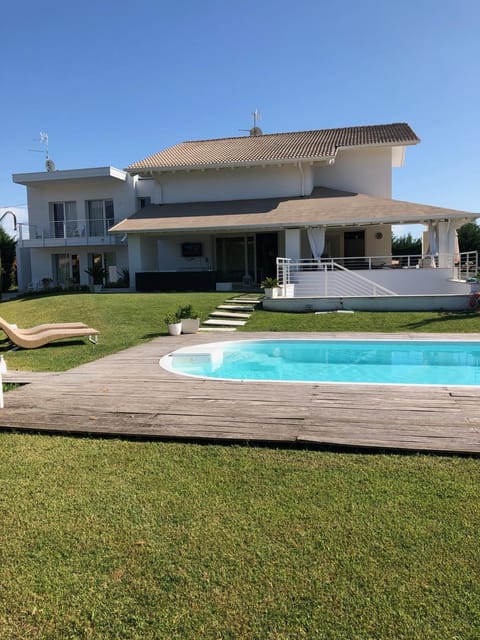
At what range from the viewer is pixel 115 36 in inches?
547

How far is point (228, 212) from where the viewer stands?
72.2 ft

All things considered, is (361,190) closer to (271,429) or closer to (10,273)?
(271,429)

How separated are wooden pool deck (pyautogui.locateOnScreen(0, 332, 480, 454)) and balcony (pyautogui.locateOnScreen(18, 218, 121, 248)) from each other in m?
19.0

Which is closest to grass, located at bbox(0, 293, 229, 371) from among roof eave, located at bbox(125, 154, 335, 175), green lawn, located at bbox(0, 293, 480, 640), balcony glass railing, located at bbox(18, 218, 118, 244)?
green lawn, located at bbox(0, 293, 480, 640)

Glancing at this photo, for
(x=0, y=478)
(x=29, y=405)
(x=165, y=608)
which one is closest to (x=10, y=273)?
A: (x=29, y=405)

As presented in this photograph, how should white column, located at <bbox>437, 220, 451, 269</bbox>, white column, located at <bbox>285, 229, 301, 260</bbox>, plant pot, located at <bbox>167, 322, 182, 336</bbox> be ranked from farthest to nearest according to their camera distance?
white column, located at <bbox>285, 229, 301, 260</bbox> < white column, located at <bbox>437, 220, 451, 269</bbox> < plant pot, located at <bbox>167, 322, 182, 336</bbox>

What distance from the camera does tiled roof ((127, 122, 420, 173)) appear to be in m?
22.7

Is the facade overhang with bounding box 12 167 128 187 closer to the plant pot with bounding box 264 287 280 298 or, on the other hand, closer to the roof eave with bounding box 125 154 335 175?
the roof eave with bounding box 125 154 335 175

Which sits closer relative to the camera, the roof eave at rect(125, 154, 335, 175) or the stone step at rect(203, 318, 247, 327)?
the stone step at rect(203, 318, 247, 327)

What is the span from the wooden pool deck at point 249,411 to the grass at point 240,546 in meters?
0.37

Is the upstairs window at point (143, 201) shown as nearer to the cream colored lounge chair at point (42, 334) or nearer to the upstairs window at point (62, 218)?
the upstairs window at point (62, 218)

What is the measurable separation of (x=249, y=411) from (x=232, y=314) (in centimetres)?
1011

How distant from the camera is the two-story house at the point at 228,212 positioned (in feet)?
66.0

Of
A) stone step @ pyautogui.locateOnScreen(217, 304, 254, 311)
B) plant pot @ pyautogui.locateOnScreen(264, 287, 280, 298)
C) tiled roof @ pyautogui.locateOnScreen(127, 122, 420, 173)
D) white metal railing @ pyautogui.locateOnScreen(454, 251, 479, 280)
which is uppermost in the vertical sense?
tiled roof @ pyautogui.locateOnScreen(127, 122, 420, 173)
